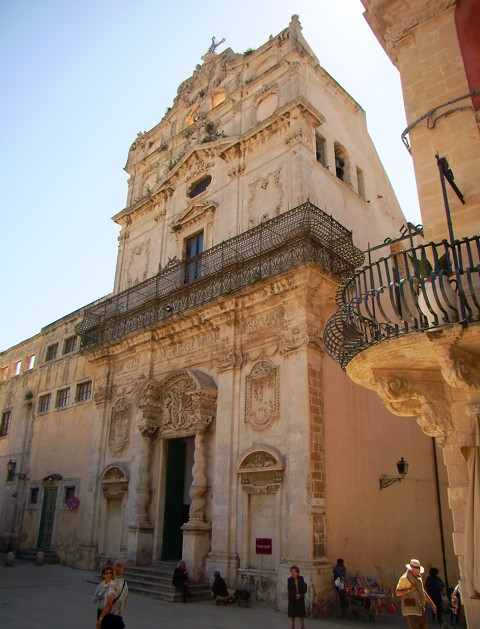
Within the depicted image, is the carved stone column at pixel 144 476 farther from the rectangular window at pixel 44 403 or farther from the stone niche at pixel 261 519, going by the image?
the rectangular window at pixel 44 403

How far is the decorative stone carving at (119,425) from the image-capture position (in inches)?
661

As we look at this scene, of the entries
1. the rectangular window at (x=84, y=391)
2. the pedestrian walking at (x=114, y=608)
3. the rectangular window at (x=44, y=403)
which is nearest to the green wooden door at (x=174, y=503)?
the rectangular window at (x=84, y=391)

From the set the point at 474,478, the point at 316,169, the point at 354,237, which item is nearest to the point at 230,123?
the point at 316,169

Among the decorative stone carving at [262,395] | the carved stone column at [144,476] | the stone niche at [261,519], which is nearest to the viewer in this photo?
the stone niche at [261,519]

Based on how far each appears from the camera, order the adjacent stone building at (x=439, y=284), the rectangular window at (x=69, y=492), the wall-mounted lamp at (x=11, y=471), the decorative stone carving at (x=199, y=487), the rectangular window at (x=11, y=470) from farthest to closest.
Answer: the rectangular window at (x=11, y=470) < the wall-mounted lamp at (x=11, y=471) < the rectangular window at (x=69, y=492) < the decorative stone carving at (x=199, y=487) < the adjacent stone building at (x=439, y=284)

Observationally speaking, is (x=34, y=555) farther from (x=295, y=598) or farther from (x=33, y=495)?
(x=295, y=598)

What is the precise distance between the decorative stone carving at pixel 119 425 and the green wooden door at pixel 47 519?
4738 millimetres

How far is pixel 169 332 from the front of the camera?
15914 millimetres

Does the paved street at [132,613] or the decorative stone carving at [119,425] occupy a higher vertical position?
the decorative stone carving at [119,425]

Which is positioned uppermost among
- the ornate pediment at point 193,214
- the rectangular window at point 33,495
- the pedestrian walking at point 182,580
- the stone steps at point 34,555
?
the ornate pediment at point 193,214

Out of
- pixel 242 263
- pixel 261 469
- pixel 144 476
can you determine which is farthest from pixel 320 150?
pixel 144 476

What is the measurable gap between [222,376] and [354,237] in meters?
6.28

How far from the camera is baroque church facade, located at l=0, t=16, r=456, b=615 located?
464 inches

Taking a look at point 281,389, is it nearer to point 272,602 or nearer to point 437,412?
point 272,602
